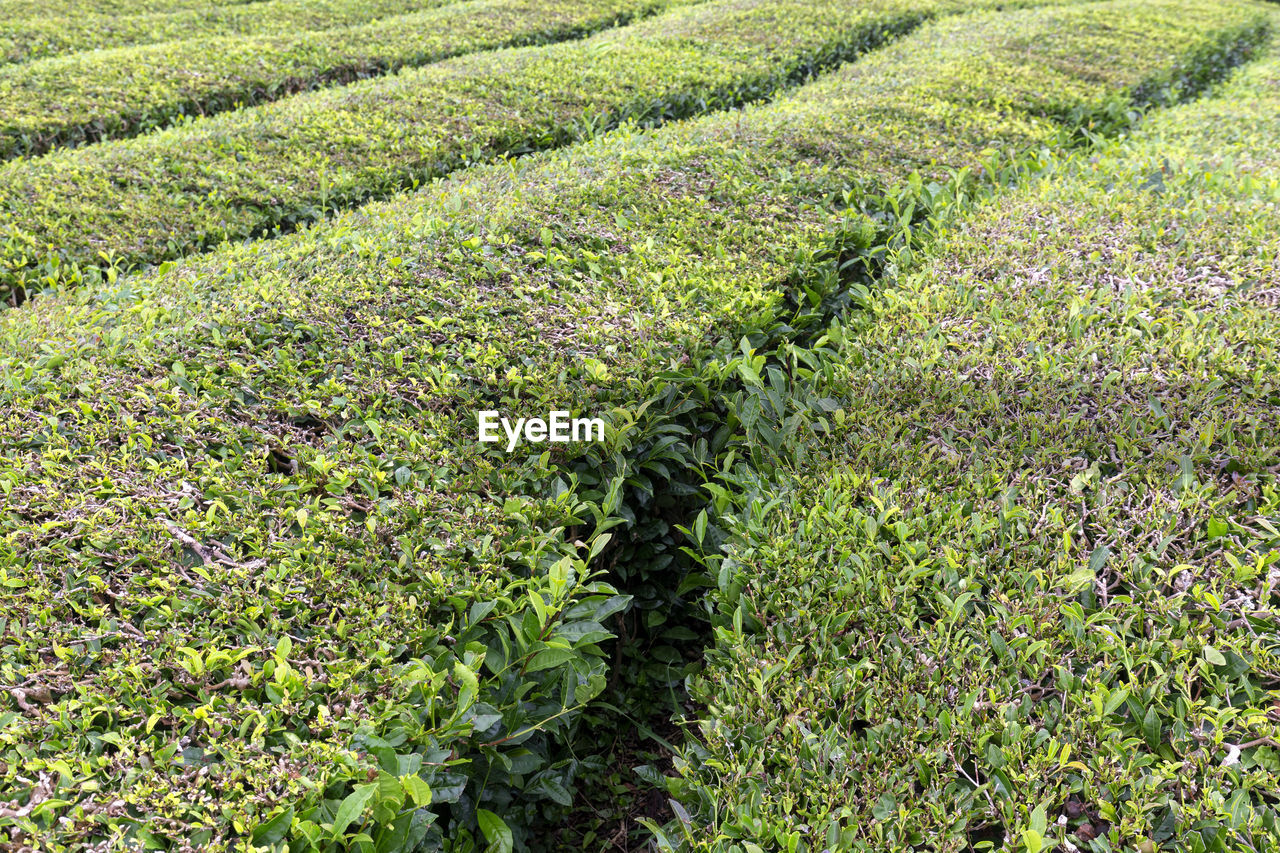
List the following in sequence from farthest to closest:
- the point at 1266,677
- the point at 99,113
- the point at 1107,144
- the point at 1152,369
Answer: the point at 99,113 → the point at 1107,144 → the point at 1152,369 → the point at 1266,677

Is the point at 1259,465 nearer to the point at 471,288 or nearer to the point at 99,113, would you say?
the point at 471,288

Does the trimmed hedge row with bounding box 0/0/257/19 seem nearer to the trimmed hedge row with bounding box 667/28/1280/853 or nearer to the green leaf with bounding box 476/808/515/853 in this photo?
the trimmed hedge row with bounding box 667/28/1280/853

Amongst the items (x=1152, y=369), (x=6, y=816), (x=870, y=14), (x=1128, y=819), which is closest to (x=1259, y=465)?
(x=1152, y=369)

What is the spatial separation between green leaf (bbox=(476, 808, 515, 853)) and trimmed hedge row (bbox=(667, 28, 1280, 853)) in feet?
1.45

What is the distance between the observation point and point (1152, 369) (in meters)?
3.37

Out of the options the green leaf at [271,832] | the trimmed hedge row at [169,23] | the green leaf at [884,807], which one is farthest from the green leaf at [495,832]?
the trimmed hedge row at [169,23]

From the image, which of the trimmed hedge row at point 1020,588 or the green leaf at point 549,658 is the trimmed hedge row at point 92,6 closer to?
the trimmed hedge row at point 1020,588

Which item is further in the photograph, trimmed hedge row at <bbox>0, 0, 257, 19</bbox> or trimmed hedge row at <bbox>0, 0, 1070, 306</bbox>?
trimmed hedge row at <bbox>0, 0, 257, 19</bbox>

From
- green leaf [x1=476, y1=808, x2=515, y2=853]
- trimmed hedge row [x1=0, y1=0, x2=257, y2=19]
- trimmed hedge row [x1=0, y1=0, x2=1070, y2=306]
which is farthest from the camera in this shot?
trimmed hedge row [x1=0, y1=0, x2=257, y2=19]

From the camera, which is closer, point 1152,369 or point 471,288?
point 1152,369

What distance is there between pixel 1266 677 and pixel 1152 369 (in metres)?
1.57

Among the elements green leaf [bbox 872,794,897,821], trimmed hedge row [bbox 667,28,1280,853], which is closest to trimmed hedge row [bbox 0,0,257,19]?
trimmed hedge row [bbox 667,28,1280,853]

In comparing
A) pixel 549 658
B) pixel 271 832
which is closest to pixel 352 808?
pixel 271 832

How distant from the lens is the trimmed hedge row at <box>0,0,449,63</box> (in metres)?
9.90
